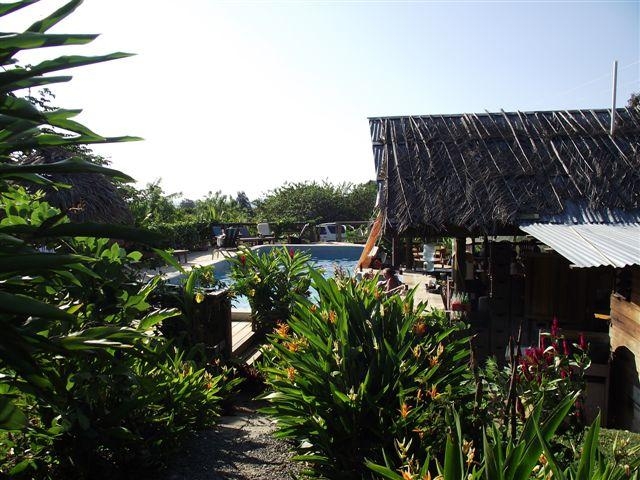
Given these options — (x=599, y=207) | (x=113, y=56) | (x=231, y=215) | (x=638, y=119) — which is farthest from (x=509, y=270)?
(x=231, y=215)

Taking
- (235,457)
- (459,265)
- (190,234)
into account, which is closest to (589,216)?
(459,265)

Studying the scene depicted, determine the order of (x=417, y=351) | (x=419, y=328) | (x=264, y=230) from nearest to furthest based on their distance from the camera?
Result: (x=417, y=351) < (x=419, y=328) < (x=264, y=230)

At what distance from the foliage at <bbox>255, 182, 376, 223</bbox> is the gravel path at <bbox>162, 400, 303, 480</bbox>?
2582 cm

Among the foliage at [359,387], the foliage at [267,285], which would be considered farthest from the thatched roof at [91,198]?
the foliage at [359,387]

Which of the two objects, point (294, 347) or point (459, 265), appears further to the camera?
point (459, 265)

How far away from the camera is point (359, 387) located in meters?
3.00

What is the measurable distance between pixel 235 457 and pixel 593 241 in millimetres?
4328

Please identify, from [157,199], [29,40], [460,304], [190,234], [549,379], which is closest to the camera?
[29,40]

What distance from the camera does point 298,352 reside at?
359 cm

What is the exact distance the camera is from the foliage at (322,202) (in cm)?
3025

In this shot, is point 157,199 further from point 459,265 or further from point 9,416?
point 9,416

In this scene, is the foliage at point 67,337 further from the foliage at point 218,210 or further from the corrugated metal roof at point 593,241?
the foliage at point 218,210

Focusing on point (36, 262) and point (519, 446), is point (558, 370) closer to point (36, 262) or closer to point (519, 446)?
point (519, 446)

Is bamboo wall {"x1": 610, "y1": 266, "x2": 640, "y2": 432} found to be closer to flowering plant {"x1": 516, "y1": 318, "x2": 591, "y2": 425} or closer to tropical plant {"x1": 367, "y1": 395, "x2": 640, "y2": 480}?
flowering plant {"x1": 516, "y1": 318, "x2": 591, "y2": 425}
